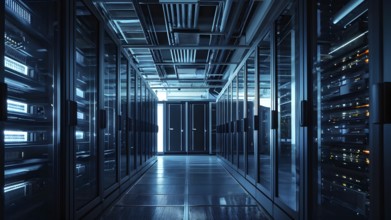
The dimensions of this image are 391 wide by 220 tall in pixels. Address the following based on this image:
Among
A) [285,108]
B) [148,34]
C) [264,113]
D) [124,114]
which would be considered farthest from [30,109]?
[148,34]

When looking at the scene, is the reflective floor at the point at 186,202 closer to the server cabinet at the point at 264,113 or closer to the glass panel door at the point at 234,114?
the server cabinet at the point at 264,113

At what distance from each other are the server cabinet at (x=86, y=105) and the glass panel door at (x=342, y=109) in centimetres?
196

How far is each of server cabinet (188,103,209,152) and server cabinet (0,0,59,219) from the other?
13596mm

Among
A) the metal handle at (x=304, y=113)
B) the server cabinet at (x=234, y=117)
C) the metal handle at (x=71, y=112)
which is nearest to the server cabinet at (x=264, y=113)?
the metal handle at (x=304, y=113)

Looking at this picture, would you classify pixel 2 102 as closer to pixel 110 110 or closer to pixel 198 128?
pixel 110 110

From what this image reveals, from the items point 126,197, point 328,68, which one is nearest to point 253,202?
point 126,197

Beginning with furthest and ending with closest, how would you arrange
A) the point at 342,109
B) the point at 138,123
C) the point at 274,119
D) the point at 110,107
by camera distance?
1. the point at 138,123
2. the point at 110,107
3. the point at 274,119
4. the point at 342,109

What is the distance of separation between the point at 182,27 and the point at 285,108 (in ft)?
12.7

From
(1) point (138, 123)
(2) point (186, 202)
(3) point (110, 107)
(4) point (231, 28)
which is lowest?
(2) point (186, 202)

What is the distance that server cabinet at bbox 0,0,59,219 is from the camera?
2.24 meters

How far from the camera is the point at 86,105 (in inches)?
147

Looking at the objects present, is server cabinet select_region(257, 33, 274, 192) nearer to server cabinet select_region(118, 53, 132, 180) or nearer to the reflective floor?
the reflective floor

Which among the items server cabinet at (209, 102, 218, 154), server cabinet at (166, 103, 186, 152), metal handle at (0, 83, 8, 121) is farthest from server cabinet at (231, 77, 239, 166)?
server cabinet at (166, 103, 186, 152)

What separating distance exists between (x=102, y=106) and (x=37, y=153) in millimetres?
1569
